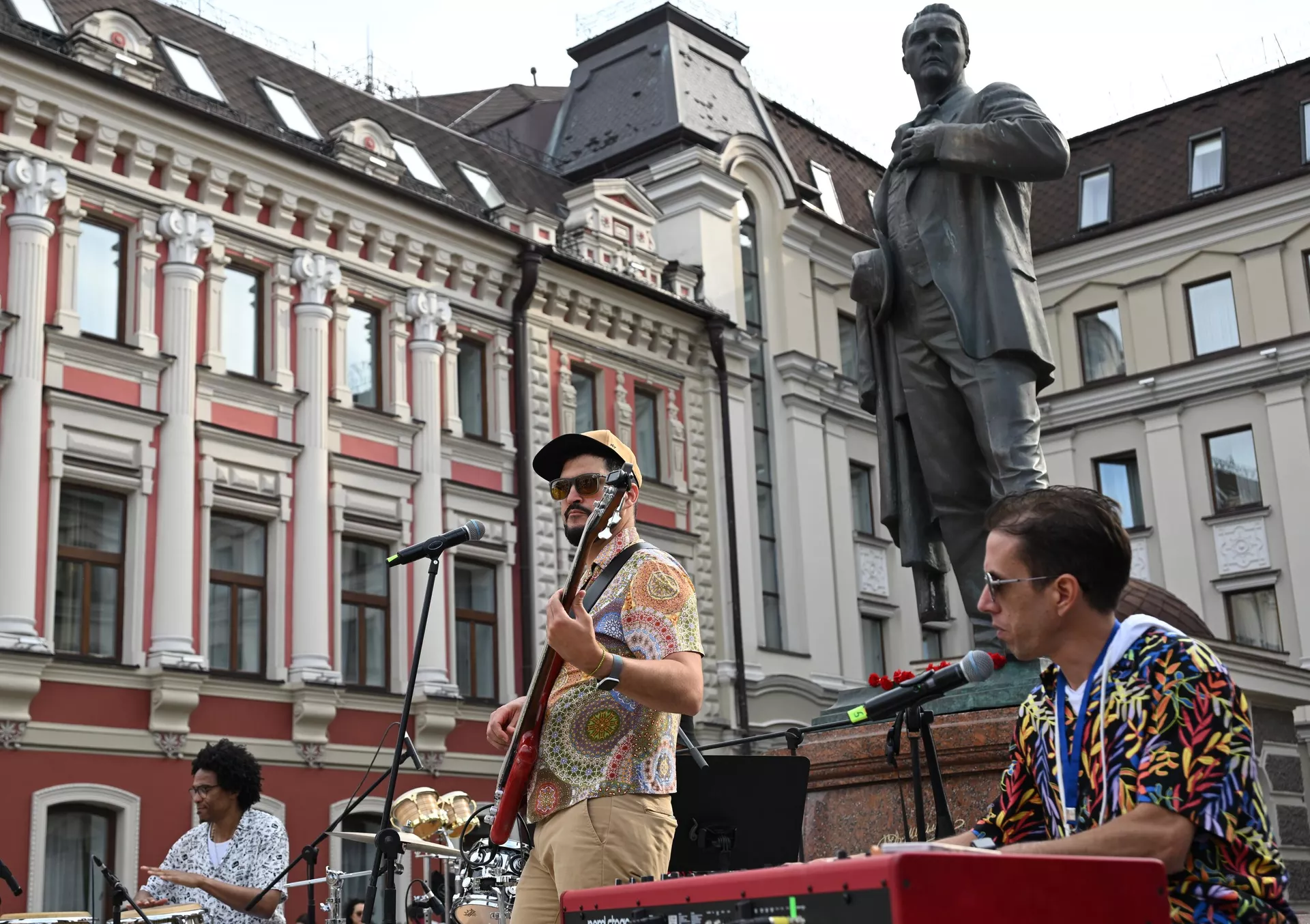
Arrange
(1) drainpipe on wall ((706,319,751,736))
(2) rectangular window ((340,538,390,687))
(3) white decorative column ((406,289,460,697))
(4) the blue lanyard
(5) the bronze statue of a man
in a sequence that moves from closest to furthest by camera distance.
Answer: (4) the blue lanyard, (5) the bronze statue of a man, (2) rectangular window ((340,538,390,687)), (3) white decorative column ((406,289,460,697)), (1) drainpipe on wall ((706,319,751,736))

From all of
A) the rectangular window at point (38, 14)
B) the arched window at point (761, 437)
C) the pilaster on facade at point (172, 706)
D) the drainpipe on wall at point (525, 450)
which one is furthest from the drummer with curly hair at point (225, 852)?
the arched window at point (761, 437)

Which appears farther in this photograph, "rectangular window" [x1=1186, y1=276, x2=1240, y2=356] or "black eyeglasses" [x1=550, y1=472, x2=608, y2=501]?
"rectangular window" [x1=1186, y1=276, x2=1240, y2=356]

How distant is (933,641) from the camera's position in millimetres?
31484

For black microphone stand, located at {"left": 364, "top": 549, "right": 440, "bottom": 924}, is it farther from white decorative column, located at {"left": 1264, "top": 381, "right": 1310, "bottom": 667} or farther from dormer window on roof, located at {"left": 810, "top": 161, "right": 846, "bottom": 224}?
dormer window on roof, located at {"left": 810, "top": 161, "right": 846, "bottom": 224}

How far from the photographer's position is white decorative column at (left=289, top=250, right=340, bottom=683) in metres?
20.1

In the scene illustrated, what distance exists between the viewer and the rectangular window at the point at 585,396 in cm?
2534

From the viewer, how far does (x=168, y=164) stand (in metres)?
19.8

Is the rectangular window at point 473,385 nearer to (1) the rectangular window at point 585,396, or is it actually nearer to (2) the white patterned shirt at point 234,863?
(1) the rectangular window at point 585,396

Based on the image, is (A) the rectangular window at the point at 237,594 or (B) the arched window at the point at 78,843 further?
(A) the rectangular window at the point at 237,594

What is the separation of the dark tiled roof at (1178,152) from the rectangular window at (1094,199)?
143 mm

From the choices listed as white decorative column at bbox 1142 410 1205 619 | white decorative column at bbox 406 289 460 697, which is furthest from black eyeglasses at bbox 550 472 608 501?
white decorative column at bbox 1142 410 1205 619

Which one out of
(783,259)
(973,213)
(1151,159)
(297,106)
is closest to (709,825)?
(973,213)

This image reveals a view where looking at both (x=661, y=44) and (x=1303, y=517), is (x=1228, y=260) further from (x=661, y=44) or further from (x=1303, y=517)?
(x=661, y=44)

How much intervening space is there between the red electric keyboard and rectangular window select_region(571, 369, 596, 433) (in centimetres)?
2256
